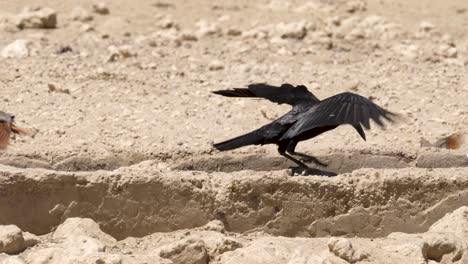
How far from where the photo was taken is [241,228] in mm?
6117

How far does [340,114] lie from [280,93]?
817 mm

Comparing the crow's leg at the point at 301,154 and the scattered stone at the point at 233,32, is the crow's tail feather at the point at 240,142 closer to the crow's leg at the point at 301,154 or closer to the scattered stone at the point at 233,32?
the crow's leg at the point at 301,154

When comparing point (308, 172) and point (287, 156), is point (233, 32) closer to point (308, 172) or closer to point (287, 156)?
point (287, 156)

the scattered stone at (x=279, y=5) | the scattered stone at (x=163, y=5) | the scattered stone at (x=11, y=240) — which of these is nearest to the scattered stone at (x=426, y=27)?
the scattered stone at (x=279, y=5)

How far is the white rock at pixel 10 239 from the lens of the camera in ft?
18.0

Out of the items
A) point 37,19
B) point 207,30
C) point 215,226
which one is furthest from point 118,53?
point 215,226

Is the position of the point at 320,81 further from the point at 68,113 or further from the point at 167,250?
the point at 167,250

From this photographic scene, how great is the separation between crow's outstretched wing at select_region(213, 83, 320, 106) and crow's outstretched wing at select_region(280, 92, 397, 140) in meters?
0.32

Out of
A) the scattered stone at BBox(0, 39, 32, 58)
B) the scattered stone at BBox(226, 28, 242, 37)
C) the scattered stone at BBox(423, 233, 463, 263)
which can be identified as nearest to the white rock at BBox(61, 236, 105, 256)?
the scattered stone at BBox(423, 233, 463, 263)

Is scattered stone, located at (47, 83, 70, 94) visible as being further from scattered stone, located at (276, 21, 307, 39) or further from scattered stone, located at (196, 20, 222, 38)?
scattered stone, located at (276, 21, 307, 39)

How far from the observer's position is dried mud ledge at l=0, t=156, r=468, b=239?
5.91m

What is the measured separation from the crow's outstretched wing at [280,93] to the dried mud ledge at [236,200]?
1241mm

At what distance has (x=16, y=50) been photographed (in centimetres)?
1148

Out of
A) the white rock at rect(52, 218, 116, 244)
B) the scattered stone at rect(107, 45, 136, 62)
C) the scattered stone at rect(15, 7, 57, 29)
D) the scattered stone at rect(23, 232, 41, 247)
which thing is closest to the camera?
the scattered stone at rect(23, 232, 41, 247)
